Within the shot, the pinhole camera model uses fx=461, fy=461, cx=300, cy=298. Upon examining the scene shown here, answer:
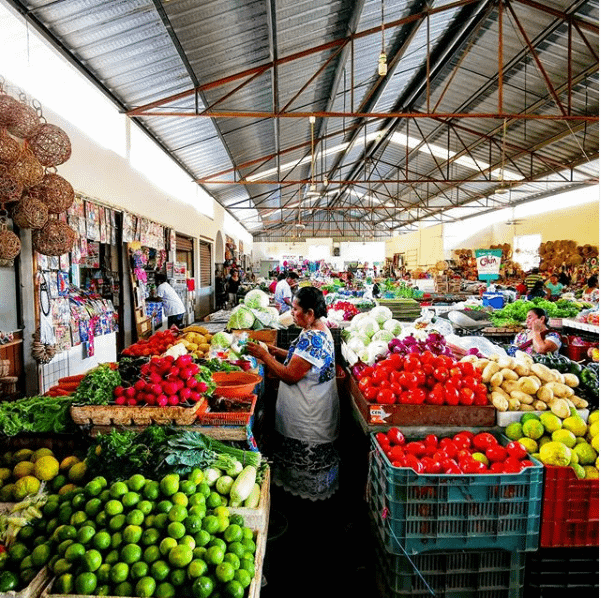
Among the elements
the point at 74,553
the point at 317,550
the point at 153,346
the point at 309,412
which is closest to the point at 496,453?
the point at 309,412

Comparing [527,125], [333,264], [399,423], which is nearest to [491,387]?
[399,423]

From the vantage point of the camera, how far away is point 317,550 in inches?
129

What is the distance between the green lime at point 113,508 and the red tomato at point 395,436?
1.63 meters

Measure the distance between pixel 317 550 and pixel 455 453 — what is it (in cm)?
130

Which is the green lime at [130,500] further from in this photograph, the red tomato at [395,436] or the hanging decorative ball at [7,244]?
the hanging decorative ball at [7,244]

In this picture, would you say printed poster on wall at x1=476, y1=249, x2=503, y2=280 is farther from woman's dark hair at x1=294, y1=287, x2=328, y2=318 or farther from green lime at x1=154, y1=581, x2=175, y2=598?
green lime at x1=154, y1=581, x2=175, y2=598

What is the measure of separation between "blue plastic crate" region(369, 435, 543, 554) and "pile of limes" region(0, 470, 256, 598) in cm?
79

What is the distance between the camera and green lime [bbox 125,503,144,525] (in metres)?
1.93

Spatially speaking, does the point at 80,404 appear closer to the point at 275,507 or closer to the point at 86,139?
the point at 275,507

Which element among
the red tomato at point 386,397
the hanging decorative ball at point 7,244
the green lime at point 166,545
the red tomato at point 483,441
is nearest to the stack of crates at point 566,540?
the red tomato at point 483,441

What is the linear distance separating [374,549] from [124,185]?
6.68 metres

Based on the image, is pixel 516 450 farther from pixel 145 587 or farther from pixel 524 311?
pixel 524 311

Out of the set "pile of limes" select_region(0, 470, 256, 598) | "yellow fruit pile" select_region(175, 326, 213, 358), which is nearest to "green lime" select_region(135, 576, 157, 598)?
"pile of limes" select_region(0, 470, 256, 598)

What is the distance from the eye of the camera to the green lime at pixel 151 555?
1.83m
